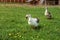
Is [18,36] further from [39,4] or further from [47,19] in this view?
[39,4]

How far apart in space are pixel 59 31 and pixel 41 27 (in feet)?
2.77

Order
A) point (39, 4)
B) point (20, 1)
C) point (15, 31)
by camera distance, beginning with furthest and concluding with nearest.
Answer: point (20, 1)
point (39, 4)
point (15, 31)

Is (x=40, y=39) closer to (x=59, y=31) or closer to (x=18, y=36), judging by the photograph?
(x=18, y=36)

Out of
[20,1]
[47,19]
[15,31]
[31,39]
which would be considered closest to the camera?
[31,39]

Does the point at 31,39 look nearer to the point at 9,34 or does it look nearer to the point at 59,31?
the point at 9,34

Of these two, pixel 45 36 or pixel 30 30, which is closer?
pixel 45 36

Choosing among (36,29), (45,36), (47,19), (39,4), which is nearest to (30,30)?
(36,29)

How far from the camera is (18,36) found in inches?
371

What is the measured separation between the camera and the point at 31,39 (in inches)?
358

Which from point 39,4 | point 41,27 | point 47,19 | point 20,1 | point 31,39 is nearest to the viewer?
point 31,39

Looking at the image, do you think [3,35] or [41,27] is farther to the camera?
[41,27]

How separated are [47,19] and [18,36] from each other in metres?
3.88

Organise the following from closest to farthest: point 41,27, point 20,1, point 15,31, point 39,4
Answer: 1. point 15,31
2. point 41,27
3. point 39,4
4. point 20,1

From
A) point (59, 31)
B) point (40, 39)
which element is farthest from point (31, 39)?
point (59, 31)
